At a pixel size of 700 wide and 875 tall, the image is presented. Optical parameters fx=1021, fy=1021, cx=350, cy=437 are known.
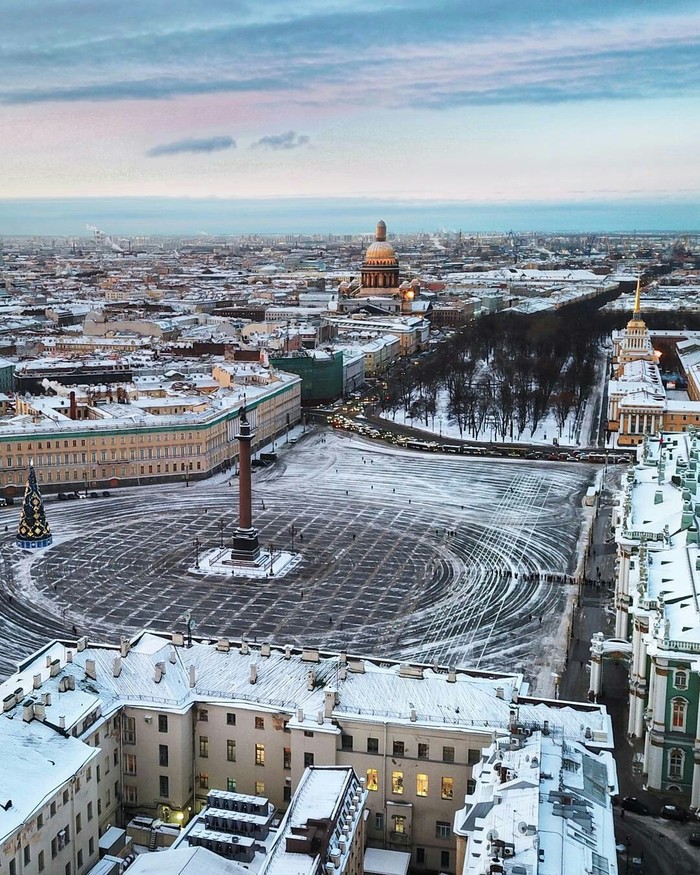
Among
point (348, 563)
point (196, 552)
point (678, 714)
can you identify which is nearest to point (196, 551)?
point (196, 552)

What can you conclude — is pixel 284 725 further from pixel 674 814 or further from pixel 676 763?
pixel 676 763

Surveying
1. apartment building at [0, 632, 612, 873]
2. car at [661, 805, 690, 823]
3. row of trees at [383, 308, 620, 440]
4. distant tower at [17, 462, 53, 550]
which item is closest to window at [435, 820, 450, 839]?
apartment building at [0, 632, 612, 873]

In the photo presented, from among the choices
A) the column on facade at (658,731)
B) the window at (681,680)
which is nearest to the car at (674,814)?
the column on facade at (658,731)

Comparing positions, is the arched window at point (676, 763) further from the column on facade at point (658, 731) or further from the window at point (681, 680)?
the window at point (681, 680)

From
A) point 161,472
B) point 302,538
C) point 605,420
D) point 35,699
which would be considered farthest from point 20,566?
point 605,420

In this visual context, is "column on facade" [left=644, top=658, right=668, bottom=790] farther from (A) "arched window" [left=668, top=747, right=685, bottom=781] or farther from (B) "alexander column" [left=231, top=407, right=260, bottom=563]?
(B) "alexander column" [left=231, top=407, right=260, bottom=563]

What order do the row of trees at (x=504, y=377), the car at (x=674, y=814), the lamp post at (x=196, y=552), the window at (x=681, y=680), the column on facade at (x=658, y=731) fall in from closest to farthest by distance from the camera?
the car at (x=674, y=814) → the window at (x=681, y=680) → the column on facade at (x=658, y=731) → the lamp post at (x=196, y=552) → the row of trees at (x=504, y=377)
